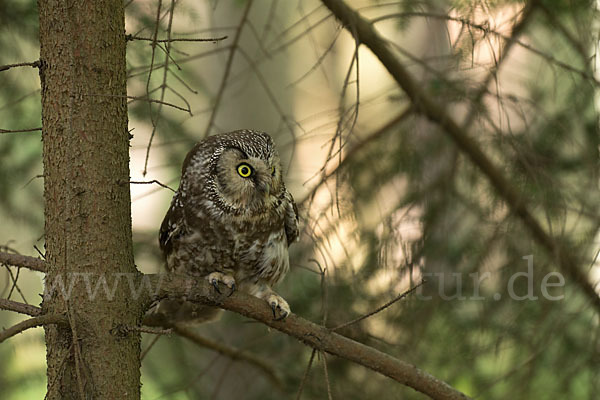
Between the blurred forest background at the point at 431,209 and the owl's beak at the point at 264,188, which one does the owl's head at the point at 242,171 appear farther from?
the blurred forest background at the point at 431,209

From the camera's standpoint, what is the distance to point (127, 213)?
1883 mm

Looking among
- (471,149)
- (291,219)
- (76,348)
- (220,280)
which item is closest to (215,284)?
(220,280)

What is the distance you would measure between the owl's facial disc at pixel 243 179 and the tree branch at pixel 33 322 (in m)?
0.95

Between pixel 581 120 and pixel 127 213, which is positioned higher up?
pixel 581 120

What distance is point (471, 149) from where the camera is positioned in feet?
10.1

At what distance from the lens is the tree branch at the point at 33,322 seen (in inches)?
58.2

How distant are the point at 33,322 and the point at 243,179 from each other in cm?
108

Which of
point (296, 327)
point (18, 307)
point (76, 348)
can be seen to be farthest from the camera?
point (296, 327)

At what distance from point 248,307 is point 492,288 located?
1.60 meters

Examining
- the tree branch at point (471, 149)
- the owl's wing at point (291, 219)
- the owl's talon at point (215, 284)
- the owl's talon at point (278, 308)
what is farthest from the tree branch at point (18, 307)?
the tree branch at point (471, 149)

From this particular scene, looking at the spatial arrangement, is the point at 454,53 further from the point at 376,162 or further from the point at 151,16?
the point at 151,16

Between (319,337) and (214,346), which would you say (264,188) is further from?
(214,346)

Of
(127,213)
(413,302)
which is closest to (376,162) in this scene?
(413,302)

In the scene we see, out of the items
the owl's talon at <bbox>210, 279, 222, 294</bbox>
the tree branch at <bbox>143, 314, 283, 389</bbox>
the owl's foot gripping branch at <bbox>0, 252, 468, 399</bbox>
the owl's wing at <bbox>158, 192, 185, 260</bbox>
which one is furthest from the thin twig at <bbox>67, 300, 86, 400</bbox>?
the owl's wing at <bbox>158, 192, 185, 260</bbox>
